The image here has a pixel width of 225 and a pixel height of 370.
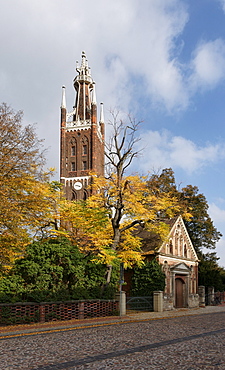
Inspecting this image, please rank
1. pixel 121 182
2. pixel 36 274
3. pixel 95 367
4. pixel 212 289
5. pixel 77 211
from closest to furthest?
pixel 95 367
pixel 36 274
pixel 121 182
pixel 77 211
pixel 212 289

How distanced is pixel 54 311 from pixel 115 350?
8817mm

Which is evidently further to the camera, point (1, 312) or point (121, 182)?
point (121, 182)

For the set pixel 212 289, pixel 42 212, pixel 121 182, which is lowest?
pixel 212 289

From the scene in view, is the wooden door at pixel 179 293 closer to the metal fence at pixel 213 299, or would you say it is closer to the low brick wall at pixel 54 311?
the metal fence at pixel 213 299

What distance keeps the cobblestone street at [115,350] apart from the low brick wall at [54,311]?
3291mm

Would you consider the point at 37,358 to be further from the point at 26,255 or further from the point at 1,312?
the point at 26,255

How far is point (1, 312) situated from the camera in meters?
16.1

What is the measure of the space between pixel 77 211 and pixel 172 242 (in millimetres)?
11292

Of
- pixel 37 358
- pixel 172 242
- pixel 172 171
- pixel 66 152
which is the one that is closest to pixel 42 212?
pixel 37 358

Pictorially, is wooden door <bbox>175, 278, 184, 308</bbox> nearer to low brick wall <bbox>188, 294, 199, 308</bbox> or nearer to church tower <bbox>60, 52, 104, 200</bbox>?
low brick wall <bbox>188, 294, 199, 308</bbox>

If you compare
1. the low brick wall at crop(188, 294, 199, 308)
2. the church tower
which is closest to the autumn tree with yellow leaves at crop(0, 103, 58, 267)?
the low brick wall at crop(188, 294, 199, 308)

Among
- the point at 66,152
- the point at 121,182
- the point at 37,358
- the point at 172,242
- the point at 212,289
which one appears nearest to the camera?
the point at 37,358

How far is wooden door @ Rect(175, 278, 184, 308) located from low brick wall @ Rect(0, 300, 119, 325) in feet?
38.1

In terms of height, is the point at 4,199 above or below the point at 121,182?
below
